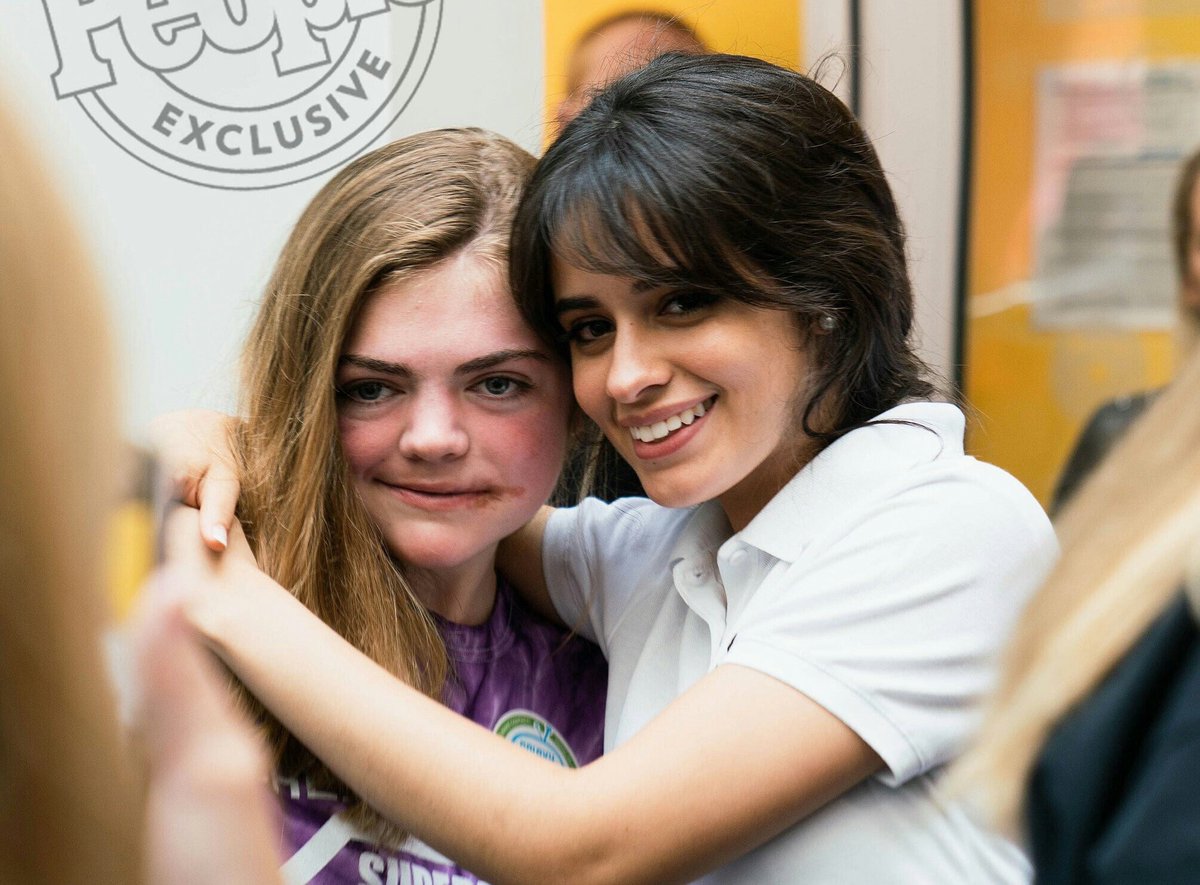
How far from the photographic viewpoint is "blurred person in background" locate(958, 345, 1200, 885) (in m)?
0.75

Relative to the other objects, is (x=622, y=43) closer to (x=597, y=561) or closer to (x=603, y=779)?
(x=597, y=561)

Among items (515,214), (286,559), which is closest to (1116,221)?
(515,214)

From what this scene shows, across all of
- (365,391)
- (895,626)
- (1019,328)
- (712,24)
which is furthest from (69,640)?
(1019,328)

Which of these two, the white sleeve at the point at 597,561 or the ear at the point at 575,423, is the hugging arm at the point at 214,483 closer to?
the white sleeve at the point at 597,561

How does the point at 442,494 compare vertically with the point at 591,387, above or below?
below

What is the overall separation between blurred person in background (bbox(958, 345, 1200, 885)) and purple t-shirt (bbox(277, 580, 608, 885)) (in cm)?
92

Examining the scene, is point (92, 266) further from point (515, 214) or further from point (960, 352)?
point (960, 352)

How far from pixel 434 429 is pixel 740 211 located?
1.49 ft

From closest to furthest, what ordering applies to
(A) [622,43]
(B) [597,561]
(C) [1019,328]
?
1. (B) [597,561]
2. (A) [622,43]
3. (C) [1019,328]

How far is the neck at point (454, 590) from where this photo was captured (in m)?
1.82

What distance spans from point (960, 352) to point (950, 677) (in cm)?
141

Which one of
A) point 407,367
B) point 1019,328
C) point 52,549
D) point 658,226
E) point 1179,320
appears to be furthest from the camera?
point 1019,328

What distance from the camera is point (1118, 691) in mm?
784

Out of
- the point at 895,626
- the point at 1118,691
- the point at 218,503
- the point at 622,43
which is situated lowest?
the point at 895,626
